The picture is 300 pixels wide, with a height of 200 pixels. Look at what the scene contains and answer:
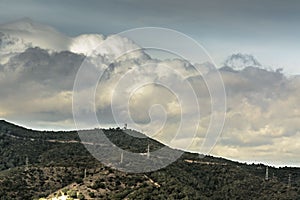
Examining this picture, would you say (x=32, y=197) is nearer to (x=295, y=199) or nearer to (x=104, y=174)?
(x=104, y=174)

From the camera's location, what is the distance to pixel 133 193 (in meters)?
173

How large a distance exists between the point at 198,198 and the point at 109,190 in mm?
23631

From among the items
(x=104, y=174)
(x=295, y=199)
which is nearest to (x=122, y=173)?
(x=104, y=174)

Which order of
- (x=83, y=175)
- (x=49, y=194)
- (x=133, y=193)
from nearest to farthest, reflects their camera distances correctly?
(x=133, y=193)
(x=49, y=194)
(x=83, y=175)

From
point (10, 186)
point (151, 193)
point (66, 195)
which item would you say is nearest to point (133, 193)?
point (151, 193)

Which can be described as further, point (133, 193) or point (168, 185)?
point (168, 185)

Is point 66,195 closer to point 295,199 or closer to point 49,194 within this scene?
point 49,194

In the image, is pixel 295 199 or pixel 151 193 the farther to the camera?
pixel 295 199

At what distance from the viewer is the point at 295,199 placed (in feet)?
652

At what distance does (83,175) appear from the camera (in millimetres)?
198125

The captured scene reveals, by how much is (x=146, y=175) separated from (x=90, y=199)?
27.1 metres

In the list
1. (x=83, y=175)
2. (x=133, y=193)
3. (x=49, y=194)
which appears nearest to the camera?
(x=133, y=193)

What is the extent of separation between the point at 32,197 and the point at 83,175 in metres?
15.8

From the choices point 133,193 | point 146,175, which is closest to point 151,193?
point 133,193
